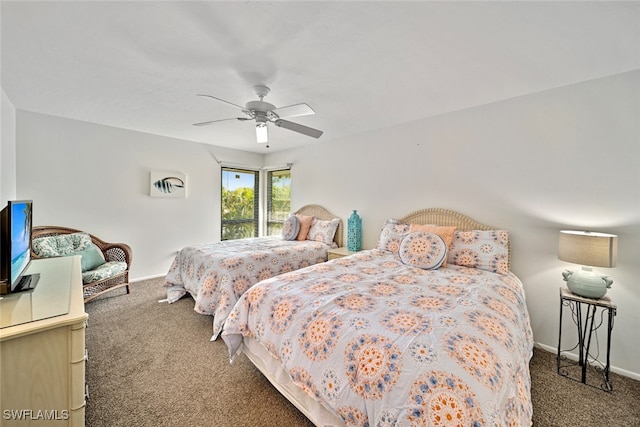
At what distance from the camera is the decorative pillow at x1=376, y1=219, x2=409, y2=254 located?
3029mm

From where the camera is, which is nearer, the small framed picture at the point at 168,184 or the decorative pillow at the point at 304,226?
the small framed picture at the point at 168,184

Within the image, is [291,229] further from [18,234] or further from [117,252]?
[18,234]

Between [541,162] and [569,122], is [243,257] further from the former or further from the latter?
[569,122]

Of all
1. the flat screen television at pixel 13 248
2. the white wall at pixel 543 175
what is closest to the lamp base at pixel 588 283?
the white wall at pixel 543 175

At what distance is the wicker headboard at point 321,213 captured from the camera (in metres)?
4.13

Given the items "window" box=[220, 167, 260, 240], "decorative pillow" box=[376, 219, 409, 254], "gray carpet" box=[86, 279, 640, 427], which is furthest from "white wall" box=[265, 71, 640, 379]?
"window" box=[220, 167, 260, 240]

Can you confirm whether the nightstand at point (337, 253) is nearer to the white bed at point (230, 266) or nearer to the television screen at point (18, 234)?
the white bed at point (230, 266)

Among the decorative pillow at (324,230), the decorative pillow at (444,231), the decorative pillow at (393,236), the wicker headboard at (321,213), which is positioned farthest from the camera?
the wicker headboard at (321,213)

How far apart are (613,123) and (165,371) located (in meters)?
4.10

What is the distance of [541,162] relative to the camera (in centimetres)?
240

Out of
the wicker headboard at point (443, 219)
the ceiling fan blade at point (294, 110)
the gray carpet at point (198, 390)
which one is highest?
the ceiling fan blade at point (294, 110)

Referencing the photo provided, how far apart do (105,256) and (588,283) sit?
17.3 feet

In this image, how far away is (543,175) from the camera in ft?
7.83

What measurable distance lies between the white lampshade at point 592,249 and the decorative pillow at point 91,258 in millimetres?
4930
